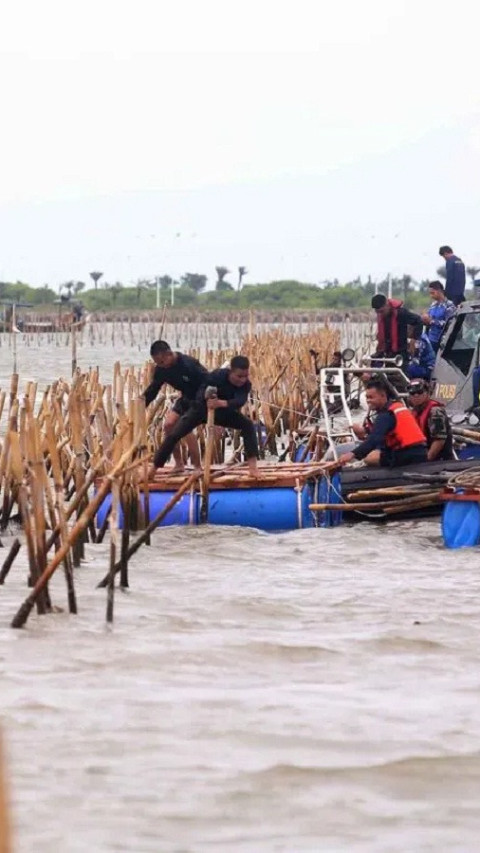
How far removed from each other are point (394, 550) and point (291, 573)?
1.45 metres

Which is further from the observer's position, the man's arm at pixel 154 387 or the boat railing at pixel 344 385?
the boat railing at pixel 344 385

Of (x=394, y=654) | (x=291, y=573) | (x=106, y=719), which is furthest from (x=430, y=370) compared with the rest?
(x=106, y=719)

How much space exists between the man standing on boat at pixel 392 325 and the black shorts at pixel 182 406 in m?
4.09

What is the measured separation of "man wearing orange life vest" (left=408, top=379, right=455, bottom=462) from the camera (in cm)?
1372

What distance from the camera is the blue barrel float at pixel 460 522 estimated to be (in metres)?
12.3

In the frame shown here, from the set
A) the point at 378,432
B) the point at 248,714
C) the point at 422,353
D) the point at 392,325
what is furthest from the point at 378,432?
the point at 248,714

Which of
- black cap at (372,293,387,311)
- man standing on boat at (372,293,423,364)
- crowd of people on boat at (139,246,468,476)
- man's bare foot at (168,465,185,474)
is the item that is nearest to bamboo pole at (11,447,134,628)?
crowd of people on boat at (139,246,468,476)

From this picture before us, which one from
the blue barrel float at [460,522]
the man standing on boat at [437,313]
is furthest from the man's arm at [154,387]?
the man standing on boat at [437,313]

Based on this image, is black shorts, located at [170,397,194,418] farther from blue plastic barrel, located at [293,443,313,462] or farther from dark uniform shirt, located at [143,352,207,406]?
blue plastic barrel, located at [293,443,313,462]

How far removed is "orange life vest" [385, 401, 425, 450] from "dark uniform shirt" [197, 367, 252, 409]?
118 cm

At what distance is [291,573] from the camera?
11.2 m

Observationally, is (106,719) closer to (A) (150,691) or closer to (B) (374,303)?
(A) (150,691)

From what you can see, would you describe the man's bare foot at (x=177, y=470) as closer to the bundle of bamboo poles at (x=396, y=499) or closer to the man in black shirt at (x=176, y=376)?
the man in black shirt at (x=176, y=376)

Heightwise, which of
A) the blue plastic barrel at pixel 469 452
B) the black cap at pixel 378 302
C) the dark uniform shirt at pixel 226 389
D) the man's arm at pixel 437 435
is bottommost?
the blue plastic barrel at pixel 469 452
